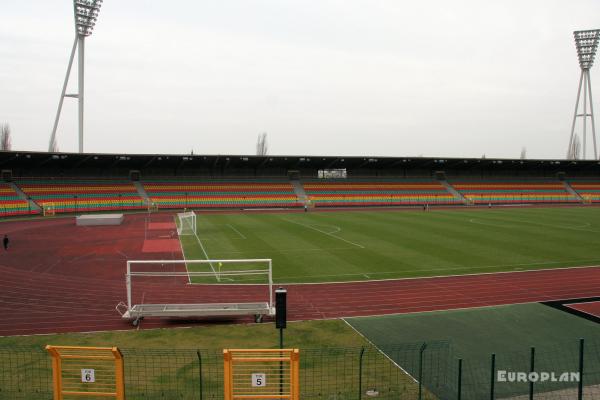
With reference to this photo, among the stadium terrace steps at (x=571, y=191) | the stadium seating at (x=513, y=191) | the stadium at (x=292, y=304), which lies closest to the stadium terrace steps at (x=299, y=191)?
the stadium at (x=292, y=304)

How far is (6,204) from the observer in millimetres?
46250

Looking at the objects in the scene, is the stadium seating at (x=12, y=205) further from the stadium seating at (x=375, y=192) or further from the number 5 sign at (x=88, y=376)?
the number 5 sign at (x=88, y=376)

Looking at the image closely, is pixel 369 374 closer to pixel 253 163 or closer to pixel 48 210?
pixel 48 210

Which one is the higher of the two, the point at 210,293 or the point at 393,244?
the point at 393,244

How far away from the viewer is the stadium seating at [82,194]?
50281 mm

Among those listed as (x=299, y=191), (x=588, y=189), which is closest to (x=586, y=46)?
(x=588, y=189)

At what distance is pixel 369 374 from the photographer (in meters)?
9.91

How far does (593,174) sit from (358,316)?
81.6m

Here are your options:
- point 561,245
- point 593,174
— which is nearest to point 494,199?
point 593,174

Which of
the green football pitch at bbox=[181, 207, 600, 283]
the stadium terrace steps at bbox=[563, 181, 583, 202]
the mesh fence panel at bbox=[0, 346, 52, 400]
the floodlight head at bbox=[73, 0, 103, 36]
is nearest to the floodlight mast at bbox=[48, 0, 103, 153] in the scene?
the floodlight head at bbox=[73, 0, 103, 36]

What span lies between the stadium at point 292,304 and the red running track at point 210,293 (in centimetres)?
10

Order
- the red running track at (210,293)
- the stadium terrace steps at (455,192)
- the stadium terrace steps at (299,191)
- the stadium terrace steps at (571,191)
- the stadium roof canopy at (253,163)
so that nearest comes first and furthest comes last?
the red running track at (210,293) < the stadium roof canopy at (253,163) < the stadium terrace steps at (299,191) < the stadium terrace steps at (455,192) < the stadium terrace steps at (571,191)

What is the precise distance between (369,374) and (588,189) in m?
78.0

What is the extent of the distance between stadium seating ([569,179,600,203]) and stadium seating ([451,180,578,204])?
6.35 feet
